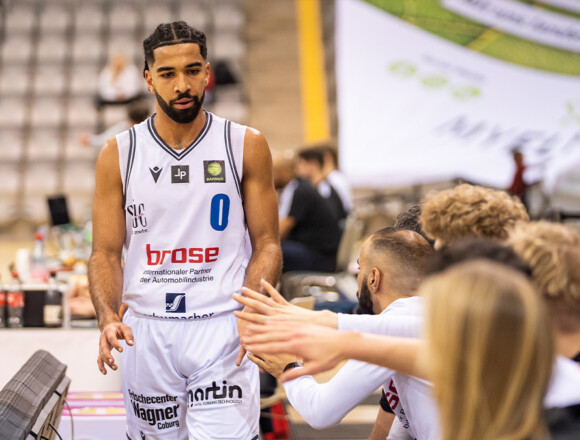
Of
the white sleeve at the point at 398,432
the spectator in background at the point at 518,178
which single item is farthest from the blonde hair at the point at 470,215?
the spectator in background at the point at 518,178

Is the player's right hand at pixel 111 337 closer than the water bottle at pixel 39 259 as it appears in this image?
Yes

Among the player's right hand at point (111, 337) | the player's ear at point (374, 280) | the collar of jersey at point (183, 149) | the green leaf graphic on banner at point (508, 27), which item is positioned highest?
the green leaf graphic on banner at point (508, 27)

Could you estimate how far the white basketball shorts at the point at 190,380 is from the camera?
6.75 ft

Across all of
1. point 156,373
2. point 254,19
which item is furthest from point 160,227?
point 254,19

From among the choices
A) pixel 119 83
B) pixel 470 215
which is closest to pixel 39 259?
pixel 470 215

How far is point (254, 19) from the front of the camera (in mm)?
12672

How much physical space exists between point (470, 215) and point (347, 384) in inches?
18.3

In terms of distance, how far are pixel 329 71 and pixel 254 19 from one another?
5.53ft

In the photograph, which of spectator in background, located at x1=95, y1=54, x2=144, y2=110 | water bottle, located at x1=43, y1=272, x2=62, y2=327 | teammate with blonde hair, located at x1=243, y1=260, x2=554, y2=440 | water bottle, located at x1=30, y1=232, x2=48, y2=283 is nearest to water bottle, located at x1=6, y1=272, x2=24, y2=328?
water bottle, located at x1=43, y1=272, x2=62, y2=327

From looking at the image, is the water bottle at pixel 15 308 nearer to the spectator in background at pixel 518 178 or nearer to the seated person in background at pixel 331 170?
the seated person in background at pixel 331 170

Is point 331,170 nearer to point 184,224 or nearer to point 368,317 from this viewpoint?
point 184,224

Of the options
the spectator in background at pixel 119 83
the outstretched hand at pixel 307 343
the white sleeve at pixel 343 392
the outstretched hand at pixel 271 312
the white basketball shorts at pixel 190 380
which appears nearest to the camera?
the outstretched hand at pixel 307 343

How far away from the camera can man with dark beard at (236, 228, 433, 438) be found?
1.73 meters

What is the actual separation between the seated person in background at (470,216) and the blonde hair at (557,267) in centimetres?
27
